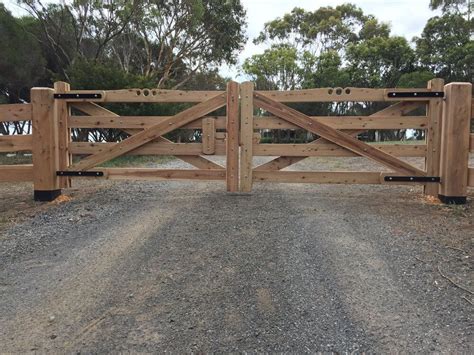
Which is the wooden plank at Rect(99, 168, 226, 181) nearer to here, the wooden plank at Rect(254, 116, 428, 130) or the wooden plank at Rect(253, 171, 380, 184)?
the wooden plank at Rect(253, 171, 380, 184)

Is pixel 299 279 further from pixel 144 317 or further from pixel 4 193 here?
pixel 4 193

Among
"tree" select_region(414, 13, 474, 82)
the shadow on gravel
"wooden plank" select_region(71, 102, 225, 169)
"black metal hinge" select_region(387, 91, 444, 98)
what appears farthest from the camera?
"tree" select_region(414, 13, 474, 82)

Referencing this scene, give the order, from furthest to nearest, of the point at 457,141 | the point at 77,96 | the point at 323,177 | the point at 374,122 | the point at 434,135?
1. the point at 77,96
2. the point at 323,177
3. the point at 374,122
4. the point at 434,135
5. the point at 457,141

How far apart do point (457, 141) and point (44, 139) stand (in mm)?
5789

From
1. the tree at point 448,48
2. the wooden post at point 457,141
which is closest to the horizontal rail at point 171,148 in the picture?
the wooden post at point 457,141

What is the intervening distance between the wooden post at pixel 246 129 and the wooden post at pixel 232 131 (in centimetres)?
7

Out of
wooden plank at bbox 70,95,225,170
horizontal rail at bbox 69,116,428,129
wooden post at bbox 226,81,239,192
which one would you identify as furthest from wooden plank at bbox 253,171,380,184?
wooden plank at bbox 70,95,225,170

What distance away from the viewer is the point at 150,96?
6.20 meters

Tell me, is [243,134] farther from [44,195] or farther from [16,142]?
[16,142]

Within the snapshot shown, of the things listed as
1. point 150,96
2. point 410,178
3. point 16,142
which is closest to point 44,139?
point 16,142

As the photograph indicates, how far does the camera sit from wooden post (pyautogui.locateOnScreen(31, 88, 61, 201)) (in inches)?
236

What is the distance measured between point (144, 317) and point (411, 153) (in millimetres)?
4698

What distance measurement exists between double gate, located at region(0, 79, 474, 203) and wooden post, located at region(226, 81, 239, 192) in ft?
0.05

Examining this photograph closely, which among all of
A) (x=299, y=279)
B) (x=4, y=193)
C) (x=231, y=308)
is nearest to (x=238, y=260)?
(x=299, y=279)
